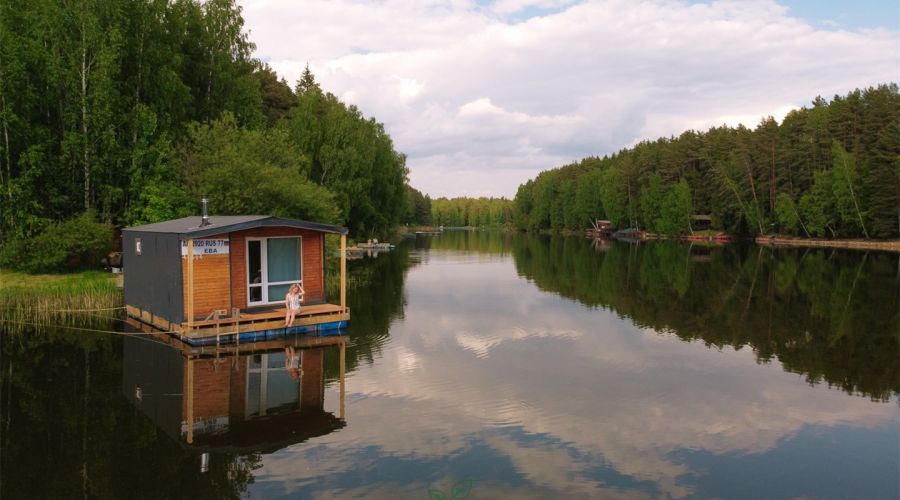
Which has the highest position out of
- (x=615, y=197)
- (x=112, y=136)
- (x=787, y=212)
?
(x=615, y=197)

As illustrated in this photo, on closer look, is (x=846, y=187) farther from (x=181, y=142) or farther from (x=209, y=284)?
(x=209, y=284)

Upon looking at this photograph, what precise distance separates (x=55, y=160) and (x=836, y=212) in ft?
257

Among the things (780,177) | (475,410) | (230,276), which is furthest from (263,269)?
(780,177)

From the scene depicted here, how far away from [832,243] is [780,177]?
13.2 metres

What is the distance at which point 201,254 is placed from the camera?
18.7 metres

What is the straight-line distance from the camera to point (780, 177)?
8238cm

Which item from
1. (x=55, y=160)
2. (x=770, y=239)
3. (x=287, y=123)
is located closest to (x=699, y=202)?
(x=770, y=239)

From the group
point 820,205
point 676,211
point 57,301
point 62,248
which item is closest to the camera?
point 57,301

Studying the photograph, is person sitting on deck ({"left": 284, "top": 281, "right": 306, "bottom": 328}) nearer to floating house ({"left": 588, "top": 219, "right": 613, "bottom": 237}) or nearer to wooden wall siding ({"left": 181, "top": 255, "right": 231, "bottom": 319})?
wooden wall siding ({"left": 181, "top": 255, "right": 231, "bottom": 319})

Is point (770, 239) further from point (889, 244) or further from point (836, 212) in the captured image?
point (889, 244)

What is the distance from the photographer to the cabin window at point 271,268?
782 inches

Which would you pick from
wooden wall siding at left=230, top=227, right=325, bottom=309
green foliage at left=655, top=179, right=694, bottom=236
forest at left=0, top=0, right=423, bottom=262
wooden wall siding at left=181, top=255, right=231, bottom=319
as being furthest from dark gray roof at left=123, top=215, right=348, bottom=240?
green foliage at left=655, top=179, right=694, bottom=236

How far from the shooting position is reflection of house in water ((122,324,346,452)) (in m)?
11.5

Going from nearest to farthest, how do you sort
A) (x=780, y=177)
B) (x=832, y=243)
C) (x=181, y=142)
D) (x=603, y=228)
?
(x=181, y=142), (x=832, y=243), (x=780, y=177), (x=603, y=228)
